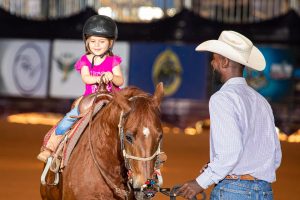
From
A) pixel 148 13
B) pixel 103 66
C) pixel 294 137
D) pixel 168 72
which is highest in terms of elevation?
pixel 148 13

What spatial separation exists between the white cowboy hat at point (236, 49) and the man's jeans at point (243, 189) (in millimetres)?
696

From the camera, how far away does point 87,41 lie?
732cm

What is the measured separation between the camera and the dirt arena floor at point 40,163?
11.6 m

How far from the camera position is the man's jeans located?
4723mm

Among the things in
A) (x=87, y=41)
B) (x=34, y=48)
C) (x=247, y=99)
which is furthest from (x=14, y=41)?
(x=247, y=99)

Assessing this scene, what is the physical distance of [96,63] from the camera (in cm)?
736

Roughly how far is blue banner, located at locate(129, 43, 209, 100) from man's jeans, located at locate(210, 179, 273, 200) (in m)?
16.6

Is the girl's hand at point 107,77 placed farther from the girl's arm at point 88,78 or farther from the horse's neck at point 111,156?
the horse's neck at point 111,156

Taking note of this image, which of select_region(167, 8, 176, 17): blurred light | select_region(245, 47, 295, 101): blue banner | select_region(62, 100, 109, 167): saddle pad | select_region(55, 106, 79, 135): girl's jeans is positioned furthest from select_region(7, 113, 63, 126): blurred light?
select_region(62, 100, 109, 167): saddle pad

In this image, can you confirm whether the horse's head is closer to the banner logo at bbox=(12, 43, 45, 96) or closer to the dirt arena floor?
the dirt arena floor

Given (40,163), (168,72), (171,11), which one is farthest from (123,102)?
(171,11)

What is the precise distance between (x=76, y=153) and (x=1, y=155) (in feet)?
29.6

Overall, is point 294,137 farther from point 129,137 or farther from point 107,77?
point 129,137

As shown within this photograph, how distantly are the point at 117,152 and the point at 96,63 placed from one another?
145 cm
